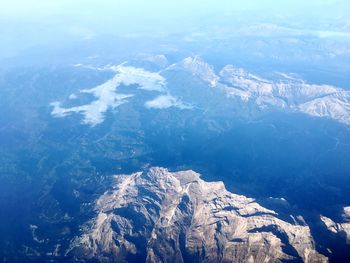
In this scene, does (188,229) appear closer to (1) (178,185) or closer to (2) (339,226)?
(1) (178,185)

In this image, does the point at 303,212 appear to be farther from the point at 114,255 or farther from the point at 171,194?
the point at 114,255

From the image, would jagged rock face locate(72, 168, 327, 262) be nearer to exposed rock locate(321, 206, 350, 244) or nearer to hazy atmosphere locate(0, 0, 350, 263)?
hazy atmosphere locate(0, 0, 350, 263)

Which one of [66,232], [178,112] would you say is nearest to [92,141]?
[178,112]

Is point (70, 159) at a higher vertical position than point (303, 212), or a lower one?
lower

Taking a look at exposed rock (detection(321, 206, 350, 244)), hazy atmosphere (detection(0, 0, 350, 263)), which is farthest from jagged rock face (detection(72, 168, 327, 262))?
exposed rock (detection(321, 206, 350, 244))

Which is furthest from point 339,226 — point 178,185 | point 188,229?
point 178,185

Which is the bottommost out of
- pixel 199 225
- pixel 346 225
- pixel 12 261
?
pixel 12 261

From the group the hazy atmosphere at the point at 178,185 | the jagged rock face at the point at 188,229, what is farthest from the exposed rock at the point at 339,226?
the jagged rock face at the point at 188,229

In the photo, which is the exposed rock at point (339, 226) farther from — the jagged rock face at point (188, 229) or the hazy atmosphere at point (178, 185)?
the jagged rock face at point (188, 229)
